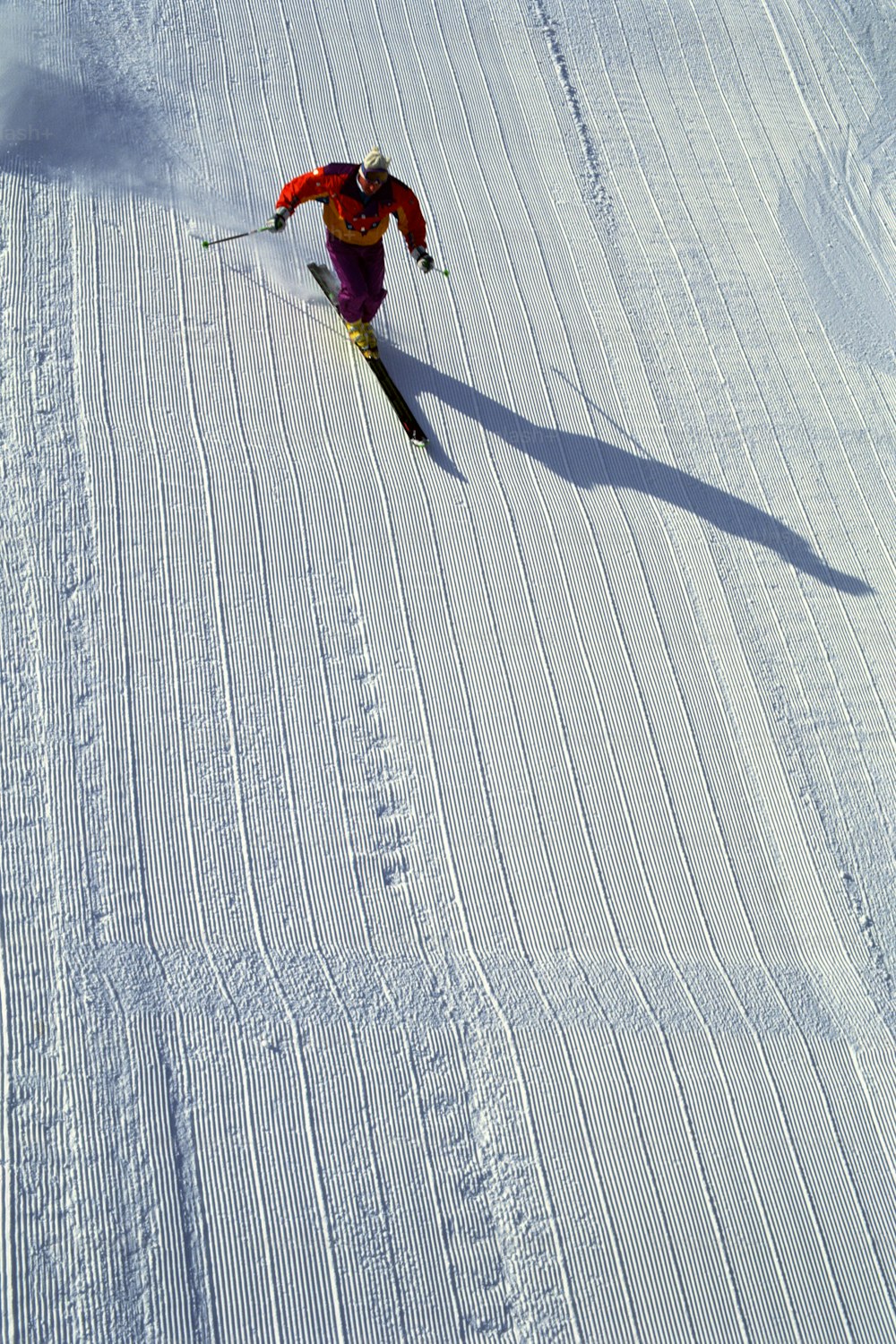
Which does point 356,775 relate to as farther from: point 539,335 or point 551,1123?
point 539,335

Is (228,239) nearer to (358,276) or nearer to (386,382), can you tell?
(358,276)

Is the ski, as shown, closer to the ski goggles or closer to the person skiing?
the person skiing

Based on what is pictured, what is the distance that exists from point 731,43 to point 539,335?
10.3ft

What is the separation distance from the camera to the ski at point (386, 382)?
521cm

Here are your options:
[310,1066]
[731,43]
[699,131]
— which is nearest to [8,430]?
[310,1066]

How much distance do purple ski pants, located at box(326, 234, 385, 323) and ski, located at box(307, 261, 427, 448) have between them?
7.9 inches

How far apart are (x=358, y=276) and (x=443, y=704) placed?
2.06 metres

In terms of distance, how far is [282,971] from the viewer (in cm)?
406

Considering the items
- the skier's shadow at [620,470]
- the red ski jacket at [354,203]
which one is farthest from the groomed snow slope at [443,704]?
the red ski jacket at [354,203]

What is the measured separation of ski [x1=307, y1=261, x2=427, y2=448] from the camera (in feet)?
17.1

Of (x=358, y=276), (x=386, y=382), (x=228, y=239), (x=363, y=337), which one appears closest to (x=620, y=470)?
(x=386, y=382)

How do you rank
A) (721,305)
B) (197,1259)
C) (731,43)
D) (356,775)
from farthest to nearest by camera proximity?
(731,43) → (721,305) → (356,775) → (197,1259)

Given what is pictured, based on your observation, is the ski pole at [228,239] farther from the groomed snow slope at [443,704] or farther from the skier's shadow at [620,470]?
the skier's shadow at [620,470]

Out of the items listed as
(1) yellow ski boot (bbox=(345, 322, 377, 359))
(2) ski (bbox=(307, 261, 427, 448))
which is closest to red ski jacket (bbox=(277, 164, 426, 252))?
(1) yellow ski boot (bbox=(345, 322, 377, 359))
